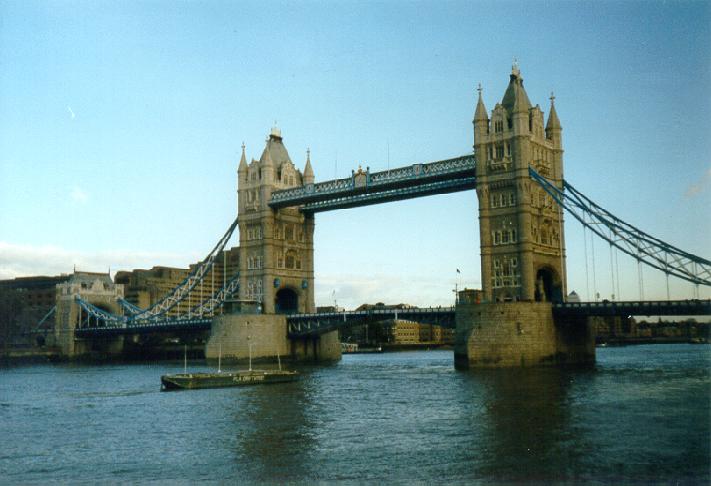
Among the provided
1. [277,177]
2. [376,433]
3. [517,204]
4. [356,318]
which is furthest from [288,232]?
[376,433]

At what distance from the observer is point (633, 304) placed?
252ft

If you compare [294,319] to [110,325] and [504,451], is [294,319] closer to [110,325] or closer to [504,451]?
[110,325]

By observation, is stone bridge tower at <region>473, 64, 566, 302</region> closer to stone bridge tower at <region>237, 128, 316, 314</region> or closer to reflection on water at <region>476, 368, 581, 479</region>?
reflection on water at <region>476, 368, 581, 479</region>

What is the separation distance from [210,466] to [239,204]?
3480 inches

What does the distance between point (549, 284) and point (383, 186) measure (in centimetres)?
2464

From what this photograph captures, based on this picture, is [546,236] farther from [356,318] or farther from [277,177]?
[277,177]

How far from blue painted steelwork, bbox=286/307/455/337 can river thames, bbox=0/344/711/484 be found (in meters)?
24.3

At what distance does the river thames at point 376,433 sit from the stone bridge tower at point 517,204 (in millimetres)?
19506

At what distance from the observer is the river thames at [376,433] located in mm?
30859

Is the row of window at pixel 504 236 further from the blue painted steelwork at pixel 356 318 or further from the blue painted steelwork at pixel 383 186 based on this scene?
the blue painted steelwork at pixel 356 318

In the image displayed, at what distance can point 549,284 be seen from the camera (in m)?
90.6

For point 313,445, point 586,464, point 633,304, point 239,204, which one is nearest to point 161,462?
point 313,445

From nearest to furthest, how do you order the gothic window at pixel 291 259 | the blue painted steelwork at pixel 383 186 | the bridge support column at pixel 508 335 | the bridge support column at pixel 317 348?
1. the bridge support column at pixel 508 335
2. the blue painted steelwork at pixel 383 186
3. the bridge support column at pixel 317 348
4. the gothic window at pixel 291 259

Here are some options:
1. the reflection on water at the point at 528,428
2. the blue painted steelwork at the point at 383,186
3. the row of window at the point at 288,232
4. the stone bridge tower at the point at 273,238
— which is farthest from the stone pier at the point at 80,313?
the reflection on water at the point at 528,428
